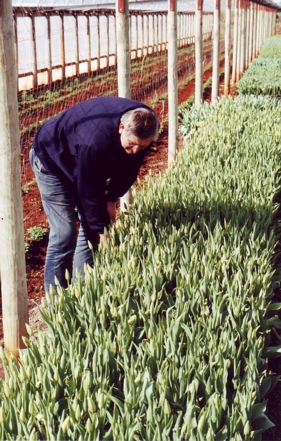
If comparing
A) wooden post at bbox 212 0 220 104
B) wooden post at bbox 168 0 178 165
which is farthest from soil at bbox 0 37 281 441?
wooden post at bbox 212 0 220 104

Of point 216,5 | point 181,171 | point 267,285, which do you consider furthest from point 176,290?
point 216,5

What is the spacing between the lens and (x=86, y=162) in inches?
115

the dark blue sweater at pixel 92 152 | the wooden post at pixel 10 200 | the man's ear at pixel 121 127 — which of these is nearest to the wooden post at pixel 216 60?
the dark blue sweater at pixel 92 152

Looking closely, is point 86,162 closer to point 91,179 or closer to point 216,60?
point 91,179

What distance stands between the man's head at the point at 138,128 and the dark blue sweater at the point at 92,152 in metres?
0.11

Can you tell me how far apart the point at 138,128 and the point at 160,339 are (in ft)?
3.67

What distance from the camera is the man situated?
293cm

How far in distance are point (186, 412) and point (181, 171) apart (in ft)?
9.14

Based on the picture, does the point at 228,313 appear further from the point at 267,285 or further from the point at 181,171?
the point at 181,171

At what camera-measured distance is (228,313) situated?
2.52 metres

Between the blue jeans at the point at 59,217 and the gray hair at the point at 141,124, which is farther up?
the gray hair at the point at 141,124

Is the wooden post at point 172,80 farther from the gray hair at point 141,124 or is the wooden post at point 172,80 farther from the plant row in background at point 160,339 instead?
the gray hair at point 141,124

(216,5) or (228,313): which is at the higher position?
(216,5)

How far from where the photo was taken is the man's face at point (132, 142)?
9.37 feet
